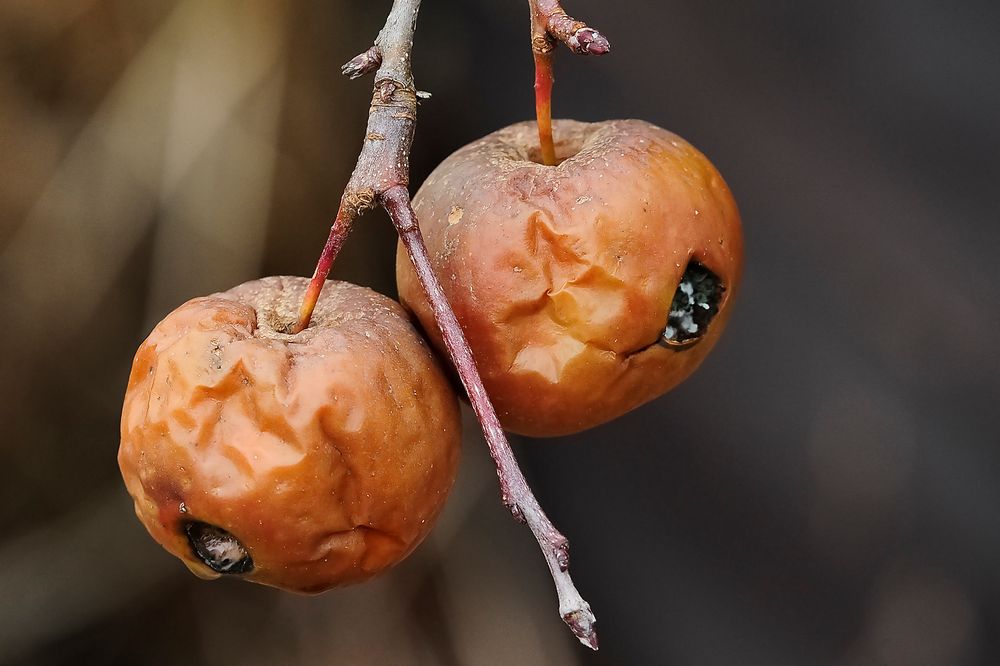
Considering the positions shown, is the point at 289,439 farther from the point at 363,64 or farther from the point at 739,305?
the point at 739,305

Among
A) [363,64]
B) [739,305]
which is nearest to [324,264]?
[363,64]

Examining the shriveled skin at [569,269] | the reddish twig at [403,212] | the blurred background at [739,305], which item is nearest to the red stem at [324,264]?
the reddish twig at [403,212]

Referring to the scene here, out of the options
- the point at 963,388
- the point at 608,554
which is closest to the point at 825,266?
the point at 963,388

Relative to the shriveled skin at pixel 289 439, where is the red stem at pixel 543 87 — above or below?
above

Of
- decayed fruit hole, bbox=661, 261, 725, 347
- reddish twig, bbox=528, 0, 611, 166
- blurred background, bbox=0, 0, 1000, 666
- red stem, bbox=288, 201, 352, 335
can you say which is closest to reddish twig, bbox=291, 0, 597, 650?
red stem, bbox=288, 201, 352, 335

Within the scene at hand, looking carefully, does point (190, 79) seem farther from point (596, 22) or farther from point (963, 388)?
point (963, 388)

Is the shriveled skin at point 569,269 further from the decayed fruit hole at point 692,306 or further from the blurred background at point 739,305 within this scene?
the blurred background at point 739,305

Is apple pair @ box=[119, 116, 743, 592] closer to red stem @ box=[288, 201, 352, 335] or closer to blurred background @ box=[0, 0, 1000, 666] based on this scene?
red stem @ box=[288, 201, 352, 335]

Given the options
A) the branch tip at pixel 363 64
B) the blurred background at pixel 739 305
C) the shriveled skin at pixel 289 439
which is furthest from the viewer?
the blurred background at pixel 739 305
